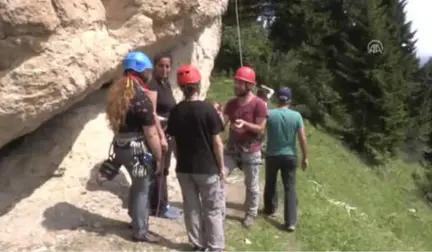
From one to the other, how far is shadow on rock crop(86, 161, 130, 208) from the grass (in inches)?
51.7

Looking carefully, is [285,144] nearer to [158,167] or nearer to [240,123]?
[240,123]

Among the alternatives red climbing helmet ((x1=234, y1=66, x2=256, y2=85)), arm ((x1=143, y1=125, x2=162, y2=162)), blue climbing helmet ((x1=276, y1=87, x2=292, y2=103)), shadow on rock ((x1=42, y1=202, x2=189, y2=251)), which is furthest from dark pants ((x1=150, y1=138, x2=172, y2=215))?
blue climbing helmet ((x1=276, y1=87, x2=292, y2=103))

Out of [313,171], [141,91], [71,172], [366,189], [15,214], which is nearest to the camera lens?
[141,91]

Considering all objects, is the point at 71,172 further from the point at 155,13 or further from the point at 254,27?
the point at 254,27

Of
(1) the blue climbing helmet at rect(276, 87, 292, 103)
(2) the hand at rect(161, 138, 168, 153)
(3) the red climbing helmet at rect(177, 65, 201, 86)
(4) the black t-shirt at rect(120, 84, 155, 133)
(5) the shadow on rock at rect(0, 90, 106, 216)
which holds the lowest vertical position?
(5) the shadow on rock at rect(0, 90, 106, 216)

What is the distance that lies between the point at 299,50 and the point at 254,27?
1.94 meters

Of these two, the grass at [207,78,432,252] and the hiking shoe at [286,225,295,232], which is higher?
the hiking shoe at [286,225,295,232]

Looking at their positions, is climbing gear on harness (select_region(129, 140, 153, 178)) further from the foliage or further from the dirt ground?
the foliage

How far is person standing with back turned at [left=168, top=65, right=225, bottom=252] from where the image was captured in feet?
22.0

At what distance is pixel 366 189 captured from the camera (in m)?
16.6

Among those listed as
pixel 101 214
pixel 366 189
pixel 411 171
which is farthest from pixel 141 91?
pixel 411 171

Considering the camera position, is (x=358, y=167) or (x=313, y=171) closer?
(x=313, y=171)

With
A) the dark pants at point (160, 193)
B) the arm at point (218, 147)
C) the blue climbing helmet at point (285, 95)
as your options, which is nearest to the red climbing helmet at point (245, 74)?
the blue climbing helmet at point (285, 95)

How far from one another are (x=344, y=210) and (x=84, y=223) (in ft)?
16.6
